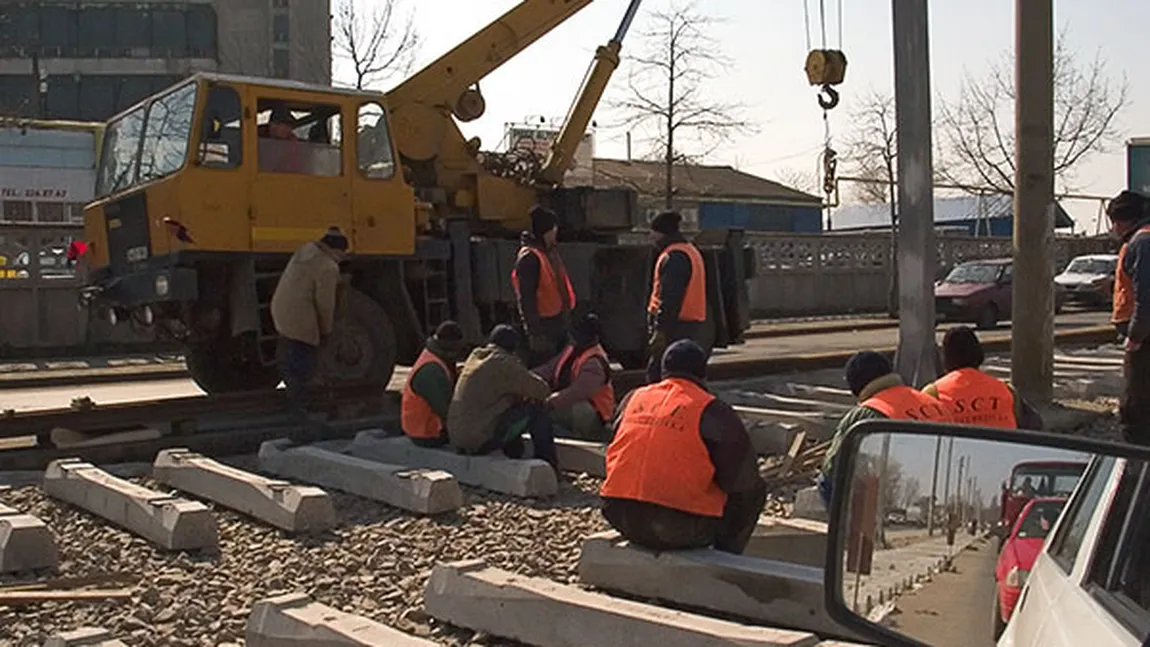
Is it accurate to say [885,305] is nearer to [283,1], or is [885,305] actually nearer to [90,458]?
[90,458]

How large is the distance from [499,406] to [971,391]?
307 cm

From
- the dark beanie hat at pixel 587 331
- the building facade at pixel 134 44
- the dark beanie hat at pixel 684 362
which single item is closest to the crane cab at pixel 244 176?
the dark beanie hat at pixel 587 331

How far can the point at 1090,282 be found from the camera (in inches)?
1206

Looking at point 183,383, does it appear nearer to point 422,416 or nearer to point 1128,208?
point 422,416

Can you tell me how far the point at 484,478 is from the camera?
792 centimetres

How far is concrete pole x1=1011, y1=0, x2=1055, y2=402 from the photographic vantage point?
1017 centimetres

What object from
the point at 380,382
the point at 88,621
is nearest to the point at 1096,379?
the point at 380,382

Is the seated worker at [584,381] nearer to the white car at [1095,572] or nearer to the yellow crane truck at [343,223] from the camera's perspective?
the yellow crane truck at [343,223]

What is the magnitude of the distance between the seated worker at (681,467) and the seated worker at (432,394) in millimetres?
3305

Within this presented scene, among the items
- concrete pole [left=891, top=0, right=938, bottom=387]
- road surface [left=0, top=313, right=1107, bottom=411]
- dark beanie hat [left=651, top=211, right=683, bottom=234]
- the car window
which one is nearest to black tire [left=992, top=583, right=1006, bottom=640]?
the car window

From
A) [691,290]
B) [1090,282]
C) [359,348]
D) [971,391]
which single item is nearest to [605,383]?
[691,290]

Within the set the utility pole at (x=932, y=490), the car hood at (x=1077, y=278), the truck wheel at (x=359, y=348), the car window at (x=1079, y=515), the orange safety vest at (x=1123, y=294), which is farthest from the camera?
the car hood at (x=1077, y=278)

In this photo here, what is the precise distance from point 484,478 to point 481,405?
458 millimetres

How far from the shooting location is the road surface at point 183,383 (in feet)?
42.0
